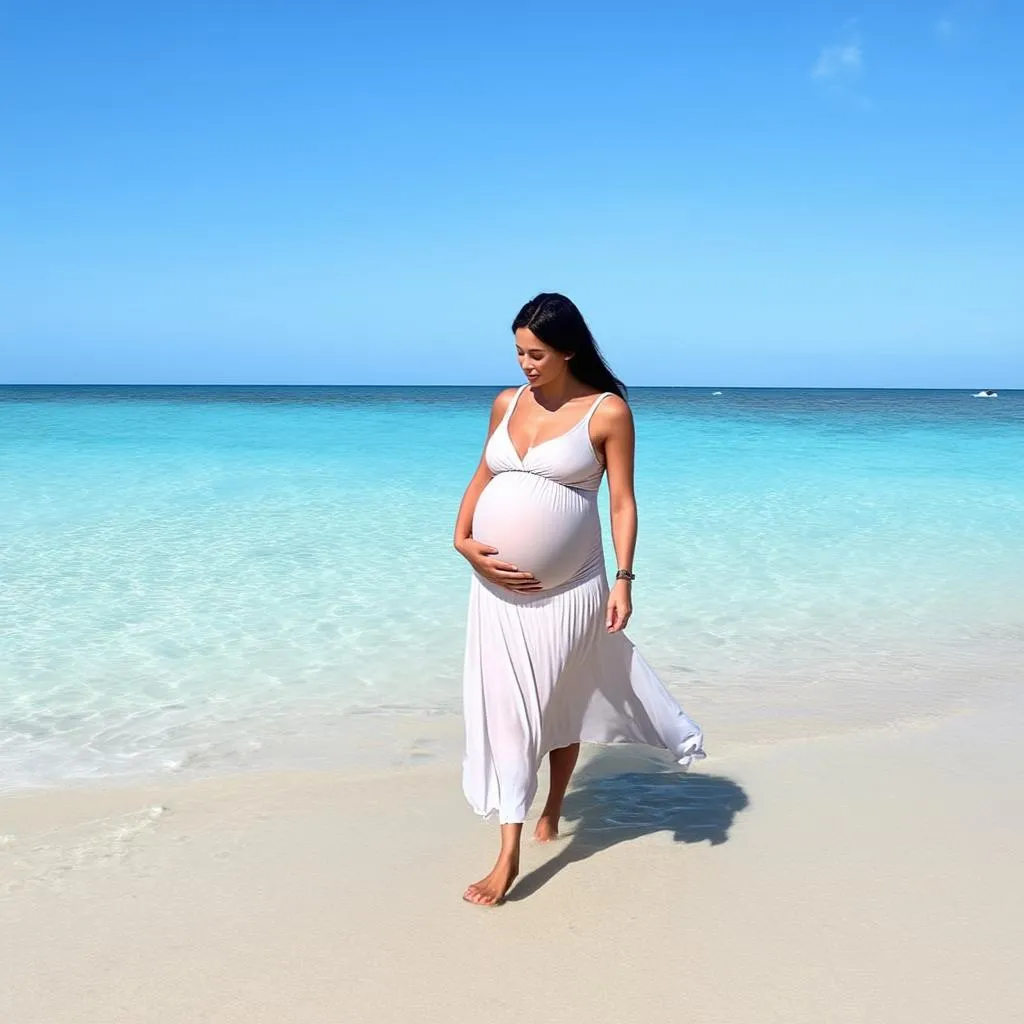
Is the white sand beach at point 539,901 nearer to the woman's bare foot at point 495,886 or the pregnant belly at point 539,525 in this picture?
the woman's bare foot at point 495,886

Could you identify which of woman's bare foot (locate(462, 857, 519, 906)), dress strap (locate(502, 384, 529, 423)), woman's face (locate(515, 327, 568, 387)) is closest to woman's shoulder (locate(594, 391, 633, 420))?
woman's face (locate(515, 327, 568, 387))

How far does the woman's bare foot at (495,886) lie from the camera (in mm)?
3059

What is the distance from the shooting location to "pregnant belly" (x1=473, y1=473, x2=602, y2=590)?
10.3ft

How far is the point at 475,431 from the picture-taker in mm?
30000

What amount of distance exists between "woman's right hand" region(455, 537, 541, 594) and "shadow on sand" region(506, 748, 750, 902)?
0.95 m

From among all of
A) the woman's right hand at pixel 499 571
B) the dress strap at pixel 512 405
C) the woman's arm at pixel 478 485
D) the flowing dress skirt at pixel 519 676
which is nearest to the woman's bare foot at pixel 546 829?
the flowing dress skirt at pixel 519 676

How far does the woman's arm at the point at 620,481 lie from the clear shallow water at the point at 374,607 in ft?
5.34

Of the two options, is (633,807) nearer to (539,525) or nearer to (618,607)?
(618,607)

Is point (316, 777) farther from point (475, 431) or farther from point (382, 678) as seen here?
point (475, 431)

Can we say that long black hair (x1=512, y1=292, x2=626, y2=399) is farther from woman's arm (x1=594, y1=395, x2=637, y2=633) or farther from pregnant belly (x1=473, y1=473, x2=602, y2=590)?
pregnant belly (x1=473, y1=473, x2=602, y2=590)

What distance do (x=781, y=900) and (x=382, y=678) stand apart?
9.74 ft

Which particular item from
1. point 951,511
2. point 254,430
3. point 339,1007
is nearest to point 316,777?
point 339,1007

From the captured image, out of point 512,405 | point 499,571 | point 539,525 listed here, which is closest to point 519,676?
point 499,571

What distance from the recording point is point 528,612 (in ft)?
10.6
